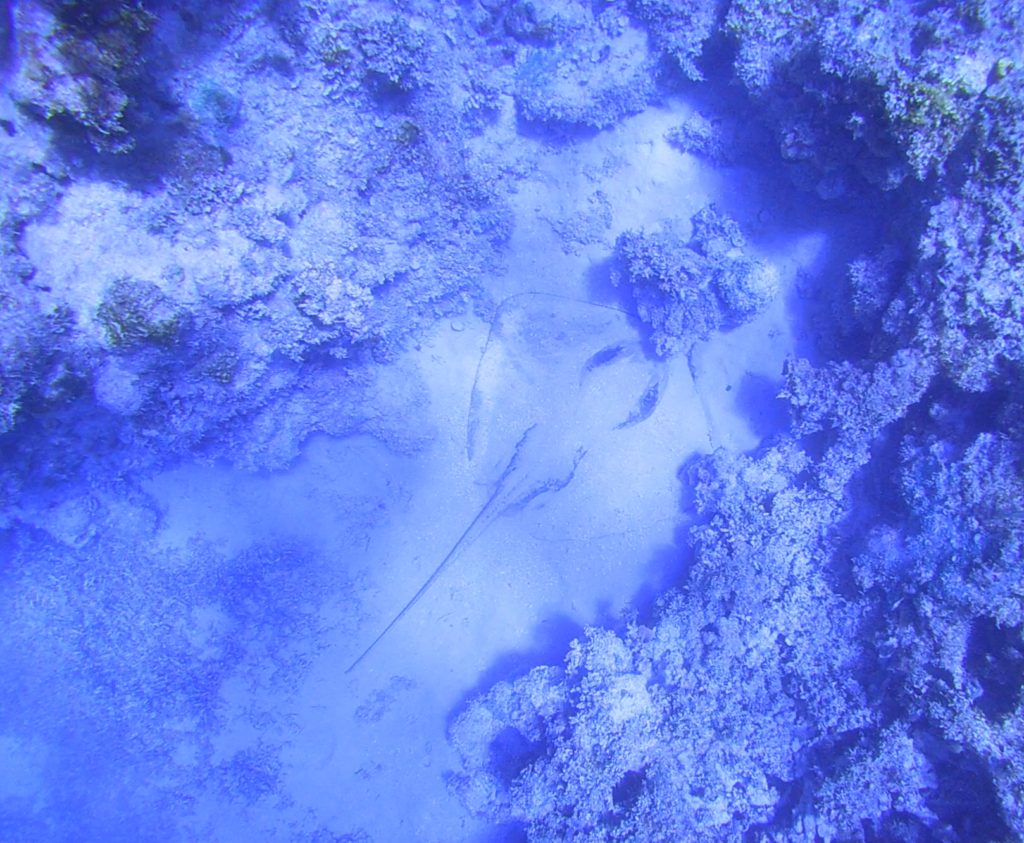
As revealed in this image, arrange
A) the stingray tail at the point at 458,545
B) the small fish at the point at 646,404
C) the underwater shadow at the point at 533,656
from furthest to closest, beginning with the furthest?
the underwater shadow at the point at 533,656
the stingray tail at the point at 458,545
the small fish at the point at 646,404

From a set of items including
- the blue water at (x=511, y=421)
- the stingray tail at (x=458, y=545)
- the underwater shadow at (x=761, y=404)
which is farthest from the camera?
the stingray tail at (x=458, y=545)

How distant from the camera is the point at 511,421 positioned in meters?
7.37

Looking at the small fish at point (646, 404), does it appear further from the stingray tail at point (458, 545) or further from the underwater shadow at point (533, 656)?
the underwater shadow at point (533, 656)

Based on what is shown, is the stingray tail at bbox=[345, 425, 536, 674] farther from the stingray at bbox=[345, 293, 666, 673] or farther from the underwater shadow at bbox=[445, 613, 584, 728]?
the underwater shadow at bbox=[445, 613, 584, 728]

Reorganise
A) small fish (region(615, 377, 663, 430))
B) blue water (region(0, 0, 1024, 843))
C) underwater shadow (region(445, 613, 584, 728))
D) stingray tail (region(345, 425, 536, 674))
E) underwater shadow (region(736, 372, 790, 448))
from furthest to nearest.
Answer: underwater shadow (region(445, 613, 584, 728))
stingray tail (region(345, 425, 536, 674))
small fish (region(615, 377, 663, 430))
underwater shadow (region(736, 372, 790, 448))
blue water (region(0, 0, 1024, 843))

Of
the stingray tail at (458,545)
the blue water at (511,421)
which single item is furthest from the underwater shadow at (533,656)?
the stingray tail at (458,545)

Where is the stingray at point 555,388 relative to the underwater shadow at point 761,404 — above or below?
above

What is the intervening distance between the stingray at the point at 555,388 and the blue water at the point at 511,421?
0.18ft

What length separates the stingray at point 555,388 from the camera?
7.23m

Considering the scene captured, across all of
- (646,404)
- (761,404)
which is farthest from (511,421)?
(761,404)

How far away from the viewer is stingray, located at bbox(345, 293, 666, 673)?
7230 mm

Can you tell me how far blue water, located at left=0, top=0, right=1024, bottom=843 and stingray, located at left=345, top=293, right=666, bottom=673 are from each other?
0.05m

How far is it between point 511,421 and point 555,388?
2.41ft

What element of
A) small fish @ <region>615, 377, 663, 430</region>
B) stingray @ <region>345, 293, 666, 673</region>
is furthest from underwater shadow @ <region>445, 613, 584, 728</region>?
small fish @ <region>615, 377, 663, 430</region>
